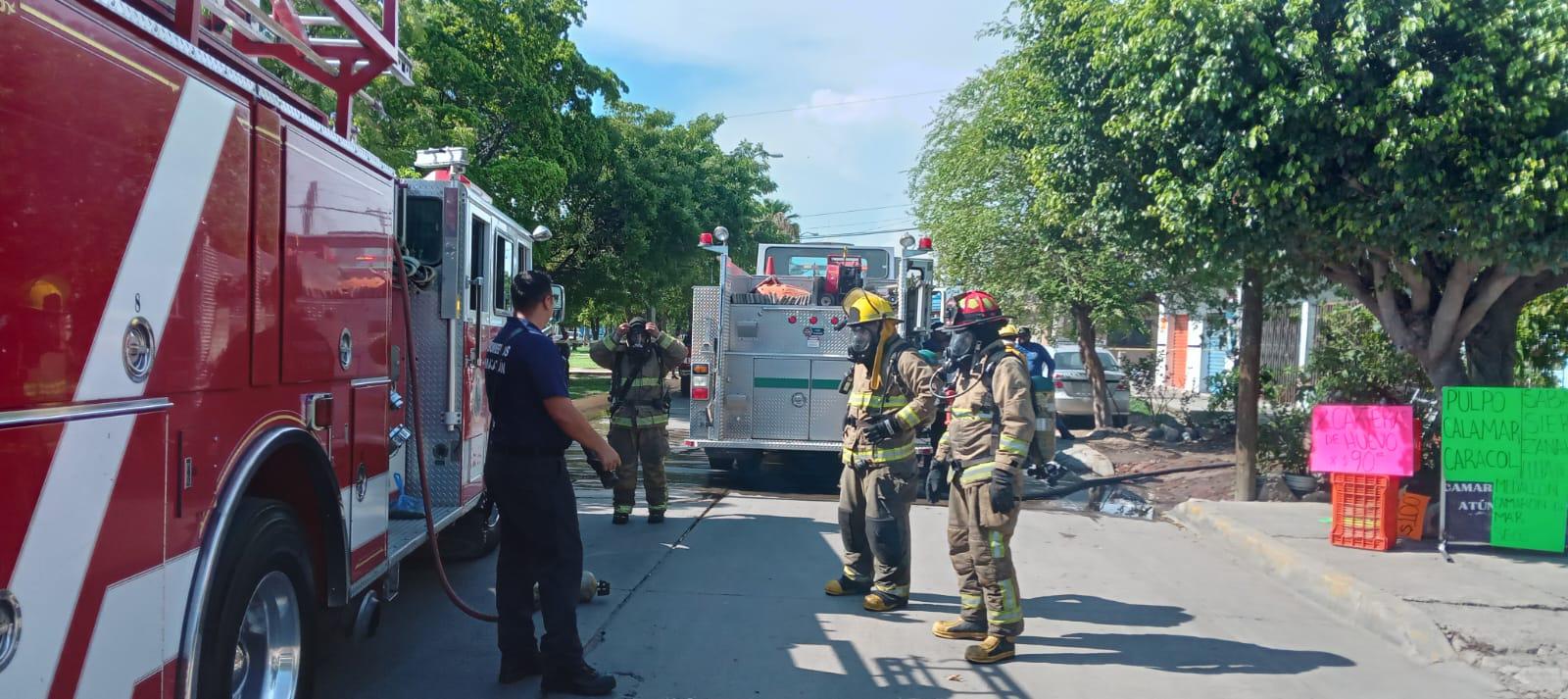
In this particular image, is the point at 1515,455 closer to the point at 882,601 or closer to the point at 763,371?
the point at 882,601

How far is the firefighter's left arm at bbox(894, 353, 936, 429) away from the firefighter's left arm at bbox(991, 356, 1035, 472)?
0.55 metres

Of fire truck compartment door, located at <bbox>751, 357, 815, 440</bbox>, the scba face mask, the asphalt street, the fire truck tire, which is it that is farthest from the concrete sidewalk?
the fire truck tire

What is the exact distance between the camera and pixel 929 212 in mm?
18672

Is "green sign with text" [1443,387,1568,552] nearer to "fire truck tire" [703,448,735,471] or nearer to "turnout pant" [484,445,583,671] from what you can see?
"turnout pant" [484,445,583,671]

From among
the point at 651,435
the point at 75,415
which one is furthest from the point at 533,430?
the point at 651,435

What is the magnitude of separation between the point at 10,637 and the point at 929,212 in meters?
17.3

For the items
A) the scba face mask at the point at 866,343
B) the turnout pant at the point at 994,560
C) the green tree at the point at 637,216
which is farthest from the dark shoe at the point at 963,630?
the green tree at the point at 637,216

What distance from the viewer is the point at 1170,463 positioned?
12773 mm

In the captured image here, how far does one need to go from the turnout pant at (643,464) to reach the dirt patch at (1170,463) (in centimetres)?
519

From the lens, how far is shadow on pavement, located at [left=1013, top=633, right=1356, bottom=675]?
17.3 feet

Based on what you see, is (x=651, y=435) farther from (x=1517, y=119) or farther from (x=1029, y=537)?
(x=1517, y=119)

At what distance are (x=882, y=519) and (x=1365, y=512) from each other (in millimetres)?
4122

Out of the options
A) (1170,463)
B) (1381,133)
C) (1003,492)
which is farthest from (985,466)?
(1170,463)

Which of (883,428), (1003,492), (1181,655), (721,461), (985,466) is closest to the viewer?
(1003,492)
